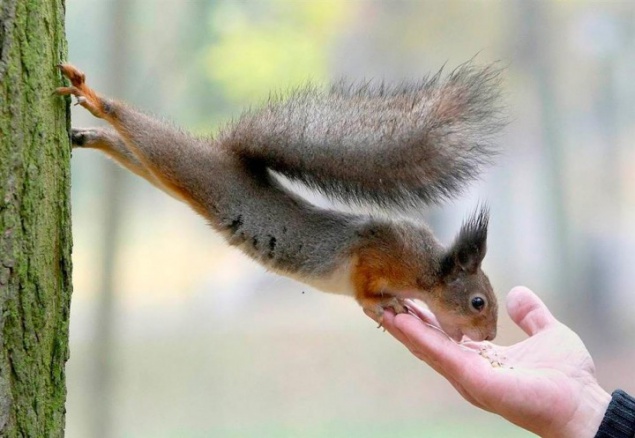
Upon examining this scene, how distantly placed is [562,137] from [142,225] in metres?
1.44

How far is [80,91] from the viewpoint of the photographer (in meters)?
1.38

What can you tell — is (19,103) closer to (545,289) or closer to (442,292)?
(442,292)

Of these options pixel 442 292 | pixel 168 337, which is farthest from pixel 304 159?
pixel 168 337

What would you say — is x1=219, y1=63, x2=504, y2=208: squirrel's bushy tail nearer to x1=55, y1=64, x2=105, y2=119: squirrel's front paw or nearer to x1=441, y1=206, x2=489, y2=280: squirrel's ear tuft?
x1=441, y1=206, x2=489, y2=280: squirrel's ear tuft

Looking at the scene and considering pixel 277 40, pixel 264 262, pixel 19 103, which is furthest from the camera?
pixel 277 40

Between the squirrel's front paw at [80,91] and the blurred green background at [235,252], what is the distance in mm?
971

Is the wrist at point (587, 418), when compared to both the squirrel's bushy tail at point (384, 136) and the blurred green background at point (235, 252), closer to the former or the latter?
the squirrel's bushy tail at point (384, 136)

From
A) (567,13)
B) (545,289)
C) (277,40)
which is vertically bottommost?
(545,289)

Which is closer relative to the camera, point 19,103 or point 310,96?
point 19,103

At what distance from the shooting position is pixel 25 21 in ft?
3.76

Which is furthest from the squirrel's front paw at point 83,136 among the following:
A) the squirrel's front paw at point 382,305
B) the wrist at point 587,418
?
the wrist at point 587,418

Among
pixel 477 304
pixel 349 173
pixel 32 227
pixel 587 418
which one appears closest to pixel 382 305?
pixel 477 304

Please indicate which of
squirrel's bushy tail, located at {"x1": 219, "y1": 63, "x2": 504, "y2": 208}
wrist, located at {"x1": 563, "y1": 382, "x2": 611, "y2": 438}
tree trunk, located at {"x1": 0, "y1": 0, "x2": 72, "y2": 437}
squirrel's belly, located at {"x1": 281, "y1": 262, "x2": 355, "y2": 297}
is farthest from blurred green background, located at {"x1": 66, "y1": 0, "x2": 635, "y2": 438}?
tree trunk, located at {"x1": 0, "y1": 0, "x2": 72, "y2": 437}

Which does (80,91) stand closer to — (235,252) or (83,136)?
(83,136)
